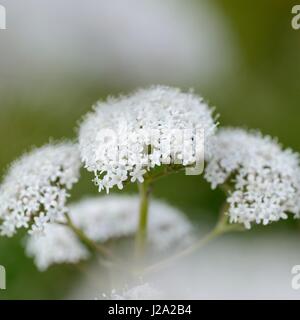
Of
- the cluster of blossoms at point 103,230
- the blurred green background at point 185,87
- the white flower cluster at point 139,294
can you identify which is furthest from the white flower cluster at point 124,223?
→ the white flower cluster at point 139,294

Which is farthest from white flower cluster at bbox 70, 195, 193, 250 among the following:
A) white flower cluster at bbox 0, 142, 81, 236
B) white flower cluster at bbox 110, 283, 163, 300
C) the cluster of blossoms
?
white flower cluster at bbox 110, 283, 163, 300

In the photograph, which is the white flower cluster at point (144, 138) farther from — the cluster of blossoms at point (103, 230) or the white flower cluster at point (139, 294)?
the cluster of blossoms at point (103, 230)

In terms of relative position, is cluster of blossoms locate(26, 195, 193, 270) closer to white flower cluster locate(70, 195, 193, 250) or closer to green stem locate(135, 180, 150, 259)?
white flower cluster locate(70, 195, 193, 250)

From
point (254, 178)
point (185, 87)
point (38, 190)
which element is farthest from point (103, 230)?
point (185, 87)

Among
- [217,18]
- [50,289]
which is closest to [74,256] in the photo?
[50,289]

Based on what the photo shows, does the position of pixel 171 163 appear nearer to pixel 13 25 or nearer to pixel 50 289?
pixel 50 289

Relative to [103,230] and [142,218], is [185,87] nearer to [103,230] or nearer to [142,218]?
[103,230]
